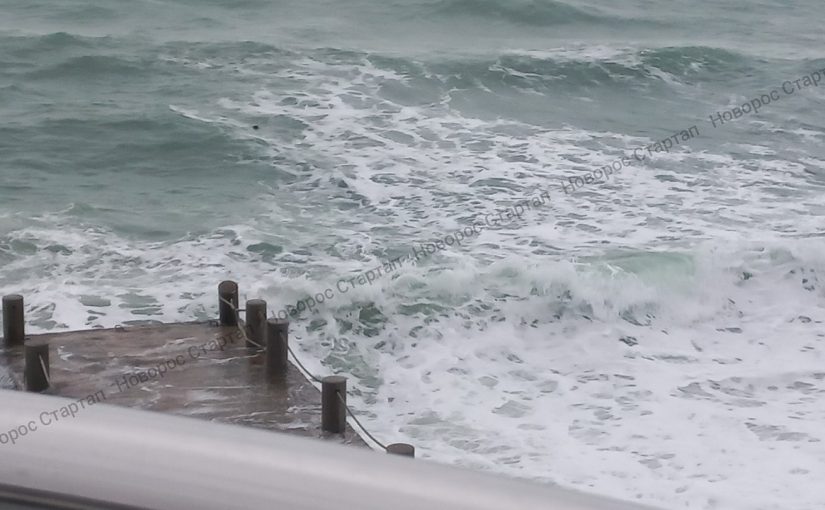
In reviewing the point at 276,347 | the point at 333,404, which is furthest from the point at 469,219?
the point at 333,404

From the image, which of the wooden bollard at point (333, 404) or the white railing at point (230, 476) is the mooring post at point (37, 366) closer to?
the wooden bollard at point (333, 404)

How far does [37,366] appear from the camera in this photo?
718 centimetres

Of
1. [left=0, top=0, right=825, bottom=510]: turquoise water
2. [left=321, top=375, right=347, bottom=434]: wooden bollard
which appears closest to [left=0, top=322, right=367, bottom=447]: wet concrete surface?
[left=321, top=375, right=347, bottom=434]: wooden bollard

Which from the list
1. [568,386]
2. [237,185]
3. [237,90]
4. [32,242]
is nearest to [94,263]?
[32,242]

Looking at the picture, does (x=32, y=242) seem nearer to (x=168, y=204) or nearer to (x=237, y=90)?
(x=168, y=204)

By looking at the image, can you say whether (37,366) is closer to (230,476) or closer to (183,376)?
(183,376)

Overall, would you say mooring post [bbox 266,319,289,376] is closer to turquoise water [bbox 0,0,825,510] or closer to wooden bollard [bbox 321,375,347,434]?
wooden bollard [bbox 321,375,347,434]

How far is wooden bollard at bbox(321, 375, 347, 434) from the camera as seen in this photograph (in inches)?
263

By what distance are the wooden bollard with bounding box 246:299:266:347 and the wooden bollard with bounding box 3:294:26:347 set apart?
154 centimetres

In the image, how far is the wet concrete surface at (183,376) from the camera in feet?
23.4

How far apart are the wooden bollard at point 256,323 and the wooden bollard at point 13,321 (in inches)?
60.6

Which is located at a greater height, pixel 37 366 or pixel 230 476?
pixel 230 476

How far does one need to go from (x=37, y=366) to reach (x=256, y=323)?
5.07 feet

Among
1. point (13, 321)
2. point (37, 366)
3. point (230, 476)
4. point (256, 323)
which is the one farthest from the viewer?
point (256, 323)
